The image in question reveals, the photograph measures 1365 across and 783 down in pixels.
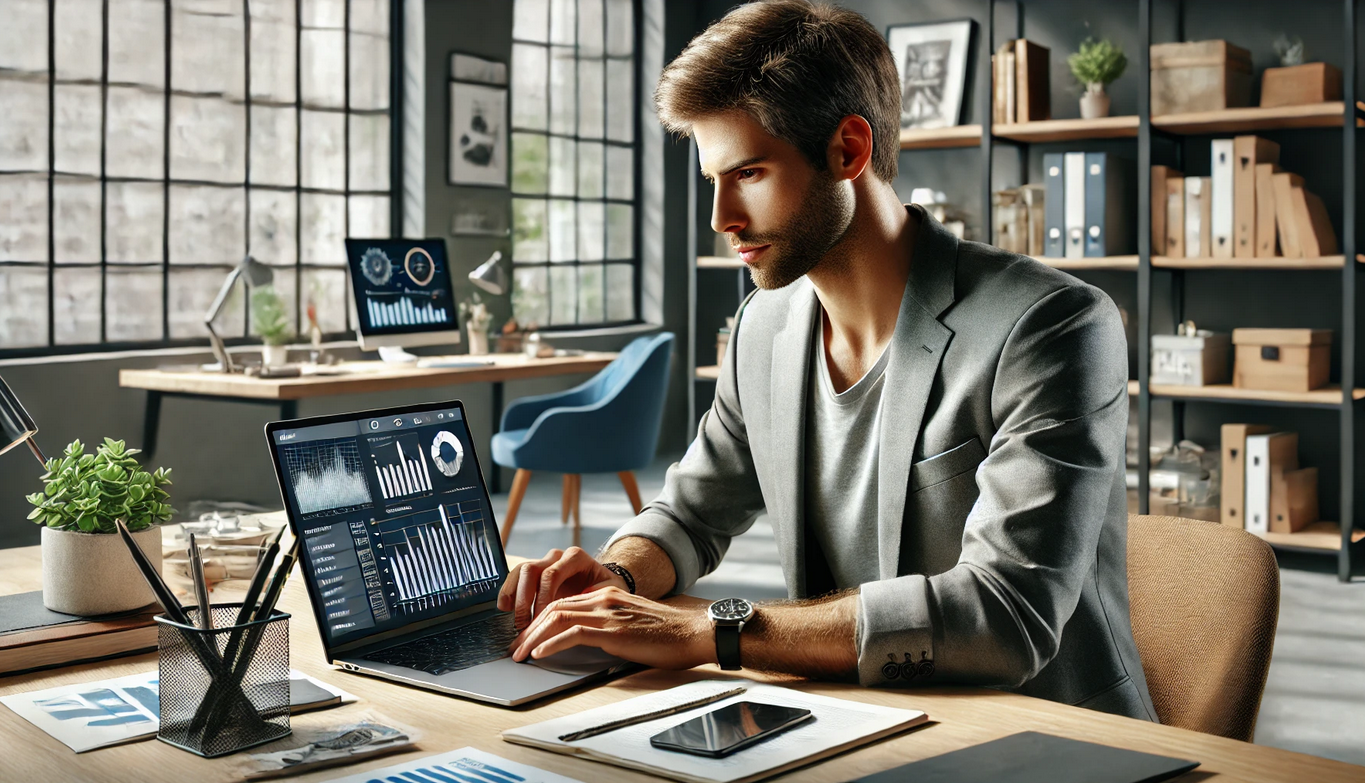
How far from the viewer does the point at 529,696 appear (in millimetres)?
1120

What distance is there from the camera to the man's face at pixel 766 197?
139cm

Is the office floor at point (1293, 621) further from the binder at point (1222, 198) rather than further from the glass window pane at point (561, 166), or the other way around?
the glass window pane at point (561, 166)

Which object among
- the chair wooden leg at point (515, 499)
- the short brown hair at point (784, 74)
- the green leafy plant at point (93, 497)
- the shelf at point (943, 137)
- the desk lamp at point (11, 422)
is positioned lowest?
the chair wooden leg at point (515, 499)

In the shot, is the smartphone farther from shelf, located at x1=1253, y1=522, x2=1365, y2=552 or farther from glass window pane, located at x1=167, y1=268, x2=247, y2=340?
glass window pane, located at x1=167, y1=268, x2=247, y2=340

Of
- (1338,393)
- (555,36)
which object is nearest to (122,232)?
(555,36)

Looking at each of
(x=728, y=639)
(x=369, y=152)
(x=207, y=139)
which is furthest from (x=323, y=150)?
(x=728, y=639)

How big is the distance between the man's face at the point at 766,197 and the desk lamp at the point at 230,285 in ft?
12.7

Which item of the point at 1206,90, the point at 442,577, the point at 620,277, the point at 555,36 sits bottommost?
the point at 442,577

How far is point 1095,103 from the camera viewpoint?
5.54 m

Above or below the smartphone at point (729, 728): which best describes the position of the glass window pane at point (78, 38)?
above

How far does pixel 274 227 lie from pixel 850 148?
4.90 meters

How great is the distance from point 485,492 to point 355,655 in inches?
9.4

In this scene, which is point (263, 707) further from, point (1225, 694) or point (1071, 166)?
point (1071, 166)

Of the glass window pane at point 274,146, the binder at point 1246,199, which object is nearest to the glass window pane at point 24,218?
the glass window pane at point 274,146
